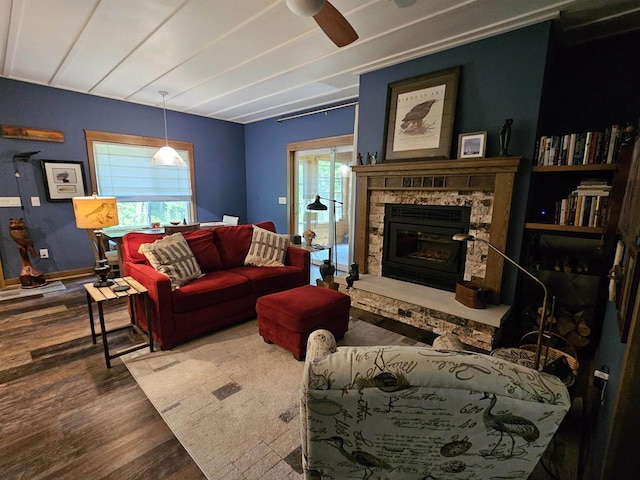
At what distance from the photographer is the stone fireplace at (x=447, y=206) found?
2564 millimetres

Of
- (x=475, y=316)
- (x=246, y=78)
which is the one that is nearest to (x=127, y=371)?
(x=475, y=316)

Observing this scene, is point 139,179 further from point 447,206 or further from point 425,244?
point 447,206

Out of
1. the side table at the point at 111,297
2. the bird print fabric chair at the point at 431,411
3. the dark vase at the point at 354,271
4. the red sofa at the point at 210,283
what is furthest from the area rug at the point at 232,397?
the bird print fabric chair at the point at 431,411

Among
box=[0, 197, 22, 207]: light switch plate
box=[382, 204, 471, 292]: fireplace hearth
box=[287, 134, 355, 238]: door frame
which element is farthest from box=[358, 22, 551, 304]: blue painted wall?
box=[0, 197, 22, 207]: light switch plate

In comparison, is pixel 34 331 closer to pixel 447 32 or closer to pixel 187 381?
pixel 187 381

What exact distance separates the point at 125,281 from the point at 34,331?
116 centimetres

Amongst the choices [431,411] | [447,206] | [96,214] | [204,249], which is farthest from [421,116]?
[96,214]

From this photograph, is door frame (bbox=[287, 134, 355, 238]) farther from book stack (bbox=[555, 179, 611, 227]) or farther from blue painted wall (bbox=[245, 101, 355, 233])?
book stack (bbox=[555, 179, 611, 227])

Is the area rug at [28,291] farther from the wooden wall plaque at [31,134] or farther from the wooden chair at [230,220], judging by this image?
the wooden chair at [230,220]

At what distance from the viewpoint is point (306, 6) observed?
159cm

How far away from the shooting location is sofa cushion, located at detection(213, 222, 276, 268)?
3.36 metres

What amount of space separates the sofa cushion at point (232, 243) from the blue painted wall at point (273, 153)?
2.23m

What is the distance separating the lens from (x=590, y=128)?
258cm

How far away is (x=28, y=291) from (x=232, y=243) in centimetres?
281
